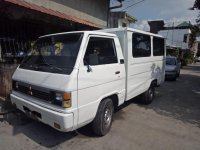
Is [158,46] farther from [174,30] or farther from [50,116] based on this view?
[174,30]

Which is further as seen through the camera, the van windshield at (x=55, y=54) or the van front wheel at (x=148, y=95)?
the van front wheel at (x=148, y=95)

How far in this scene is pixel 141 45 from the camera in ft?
18.5

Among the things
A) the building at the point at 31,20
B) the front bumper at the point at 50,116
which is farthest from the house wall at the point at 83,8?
the front bumper at the point at 50,116

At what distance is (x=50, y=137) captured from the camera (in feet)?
13.6

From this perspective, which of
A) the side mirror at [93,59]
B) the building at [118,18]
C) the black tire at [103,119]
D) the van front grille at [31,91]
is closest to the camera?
the van front grille at [31,91]

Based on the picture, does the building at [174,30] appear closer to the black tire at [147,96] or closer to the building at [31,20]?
the building at [31,20]

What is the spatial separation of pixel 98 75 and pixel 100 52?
1.99 ft

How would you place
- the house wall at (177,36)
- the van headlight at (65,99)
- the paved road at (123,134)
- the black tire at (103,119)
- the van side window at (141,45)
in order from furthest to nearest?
the house wall at (177,36)
the van side window at (141,45)
the black tire at (103,119)
the paved road at (123,134)
the van headlight at (65,99)

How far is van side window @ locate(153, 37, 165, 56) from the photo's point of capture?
6.69m

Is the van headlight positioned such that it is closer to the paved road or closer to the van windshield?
the van windshield

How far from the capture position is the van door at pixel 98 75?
11.6 feet

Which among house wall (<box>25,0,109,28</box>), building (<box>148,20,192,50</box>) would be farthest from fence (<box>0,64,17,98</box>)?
building (<box>148,20,192,50</box>)

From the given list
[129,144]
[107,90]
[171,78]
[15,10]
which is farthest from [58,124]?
[171,78]

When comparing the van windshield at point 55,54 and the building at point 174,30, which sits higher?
the building at point 174,30
